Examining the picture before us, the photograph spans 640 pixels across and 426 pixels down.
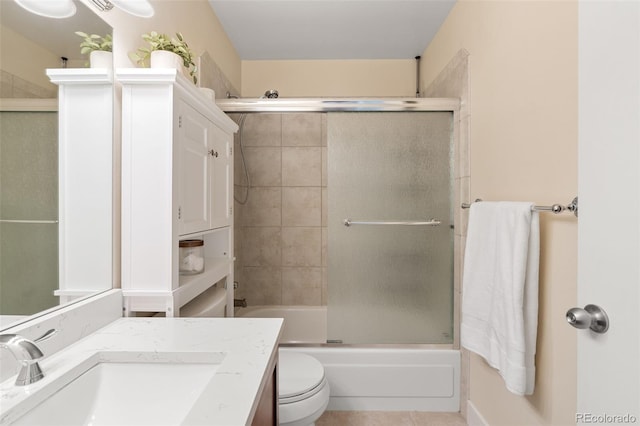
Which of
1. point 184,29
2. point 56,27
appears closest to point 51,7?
point 56,27

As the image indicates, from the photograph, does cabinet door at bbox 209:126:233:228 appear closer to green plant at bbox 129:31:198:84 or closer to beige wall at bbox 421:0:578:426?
green plant at bbox 129:31:198:84

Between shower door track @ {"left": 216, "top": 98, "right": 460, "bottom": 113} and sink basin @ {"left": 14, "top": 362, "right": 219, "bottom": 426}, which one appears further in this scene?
shower door track @ {"left": 216, "top": 98, "right": 460, "bottom": 113}

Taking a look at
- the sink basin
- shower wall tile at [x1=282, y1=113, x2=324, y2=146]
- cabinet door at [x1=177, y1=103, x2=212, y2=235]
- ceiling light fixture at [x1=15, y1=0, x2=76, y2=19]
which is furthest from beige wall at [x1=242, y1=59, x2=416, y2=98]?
the sink basin

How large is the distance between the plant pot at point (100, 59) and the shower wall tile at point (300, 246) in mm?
1948

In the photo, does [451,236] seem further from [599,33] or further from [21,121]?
[21,121]

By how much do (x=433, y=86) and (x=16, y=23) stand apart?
229 cm

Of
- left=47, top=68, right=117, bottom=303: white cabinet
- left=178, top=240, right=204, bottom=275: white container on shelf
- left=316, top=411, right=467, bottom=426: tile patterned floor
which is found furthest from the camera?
left=316, top=411, right=467, bottom=426: tile patterned floor

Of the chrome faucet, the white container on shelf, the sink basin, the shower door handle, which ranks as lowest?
the sink basin

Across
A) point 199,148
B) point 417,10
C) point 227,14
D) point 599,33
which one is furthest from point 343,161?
point 599,33

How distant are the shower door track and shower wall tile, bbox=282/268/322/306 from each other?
143 cm

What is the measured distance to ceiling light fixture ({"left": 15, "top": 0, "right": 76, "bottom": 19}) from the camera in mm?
802

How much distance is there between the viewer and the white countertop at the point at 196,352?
1.93 ft

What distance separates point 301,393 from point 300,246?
62.1 inches

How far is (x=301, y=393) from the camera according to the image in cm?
140
